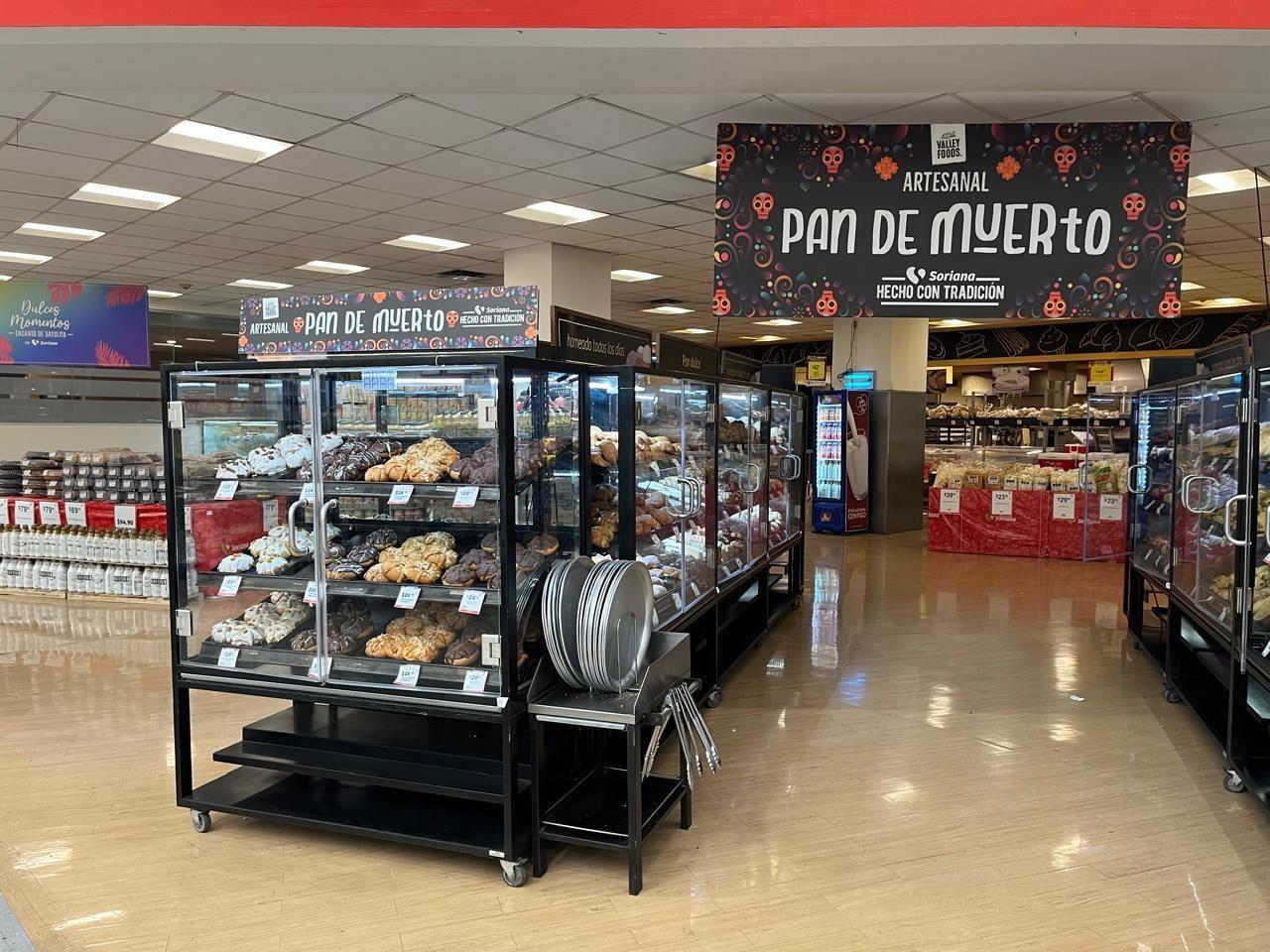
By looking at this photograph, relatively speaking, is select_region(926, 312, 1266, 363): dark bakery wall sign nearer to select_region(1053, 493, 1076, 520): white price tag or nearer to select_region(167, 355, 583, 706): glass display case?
select_region(1053, 493, 1076, 520): white price tag

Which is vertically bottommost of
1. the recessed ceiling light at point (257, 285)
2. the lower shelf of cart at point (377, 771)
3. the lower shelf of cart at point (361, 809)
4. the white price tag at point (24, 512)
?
the lower shelf of cart at point (361, 809)

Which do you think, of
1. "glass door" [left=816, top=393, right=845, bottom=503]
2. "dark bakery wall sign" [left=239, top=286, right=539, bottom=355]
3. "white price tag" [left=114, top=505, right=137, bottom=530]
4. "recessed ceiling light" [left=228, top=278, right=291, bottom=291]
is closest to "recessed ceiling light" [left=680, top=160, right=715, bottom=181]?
"dark bakery wall sign" [left=239, top=286, right=539, bottom=355]

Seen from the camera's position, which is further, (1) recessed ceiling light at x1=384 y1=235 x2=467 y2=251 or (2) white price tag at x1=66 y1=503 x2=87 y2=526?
(1) recessed ceiling light at x1=384 y1=235 x2=467 y2=251

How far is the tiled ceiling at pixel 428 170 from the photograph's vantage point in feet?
15.5

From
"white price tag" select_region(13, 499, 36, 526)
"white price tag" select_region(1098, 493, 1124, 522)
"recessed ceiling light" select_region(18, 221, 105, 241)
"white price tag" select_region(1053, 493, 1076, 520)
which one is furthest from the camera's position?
"white price tag" select_region(1053, 493, 1076, 520)

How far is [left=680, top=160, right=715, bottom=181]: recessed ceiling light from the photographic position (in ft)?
19.7

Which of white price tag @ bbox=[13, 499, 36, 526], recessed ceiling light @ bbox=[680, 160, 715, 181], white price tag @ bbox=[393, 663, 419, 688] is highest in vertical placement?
recessed ceiling light @ bbox=[680, 160, 715, 181]

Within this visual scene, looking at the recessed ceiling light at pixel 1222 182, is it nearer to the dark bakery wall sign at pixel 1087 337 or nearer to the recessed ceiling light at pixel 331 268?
the dark bakery wall sign at pixel 1087 337

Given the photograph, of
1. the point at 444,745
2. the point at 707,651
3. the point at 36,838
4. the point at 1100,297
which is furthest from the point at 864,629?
the point at 36,838

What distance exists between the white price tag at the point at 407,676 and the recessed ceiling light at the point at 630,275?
723cm

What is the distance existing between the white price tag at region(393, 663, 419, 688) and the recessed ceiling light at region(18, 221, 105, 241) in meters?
6.56

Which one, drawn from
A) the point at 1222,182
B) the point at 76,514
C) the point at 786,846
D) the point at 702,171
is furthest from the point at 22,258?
the point at 1222,182

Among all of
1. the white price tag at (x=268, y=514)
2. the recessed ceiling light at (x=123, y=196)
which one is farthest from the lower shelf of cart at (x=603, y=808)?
the recessed ceiling light at (x=123, y=196)

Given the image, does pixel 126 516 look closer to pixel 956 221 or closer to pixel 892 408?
pixel 956 221
